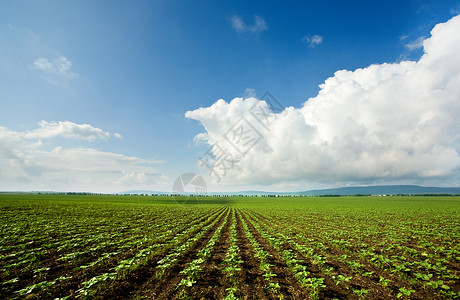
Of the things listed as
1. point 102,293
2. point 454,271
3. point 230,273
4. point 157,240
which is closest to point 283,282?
point 230,273

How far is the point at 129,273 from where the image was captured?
27.9 feet

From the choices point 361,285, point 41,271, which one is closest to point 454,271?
point 361,285

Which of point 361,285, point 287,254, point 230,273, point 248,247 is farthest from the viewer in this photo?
point 248,247

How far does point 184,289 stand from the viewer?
7086 mm

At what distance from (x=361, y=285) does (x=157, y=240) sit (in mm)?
13406

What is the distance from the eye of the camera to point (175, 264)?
980 centimetres

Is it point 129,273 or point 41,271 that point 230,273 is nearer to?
point 129,273

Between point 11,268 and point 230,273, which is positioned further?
point 11,268

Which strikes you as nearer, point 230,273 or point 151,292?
point 151,292

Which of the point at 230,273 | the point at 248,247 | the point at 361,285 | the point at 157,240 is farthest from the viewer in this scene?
the point at 157,240

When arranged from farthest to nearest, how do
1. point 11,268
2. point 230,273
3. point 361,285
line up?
point 11,268
point 230,273
point 361,285

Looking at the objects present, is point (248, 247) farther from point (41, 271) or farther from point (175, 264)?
point (41, 271)

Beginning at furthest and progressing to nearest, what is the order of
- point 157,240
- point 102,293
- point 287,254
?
point 157,240
point 287,254
point 102,293

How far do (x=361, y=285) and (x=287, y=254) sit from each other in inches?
159
